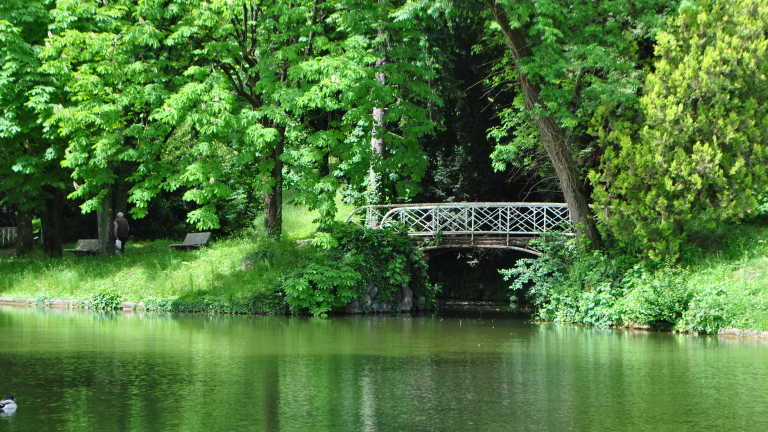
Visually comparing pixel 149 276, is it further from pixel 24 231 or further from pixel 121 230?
pixel 24 231

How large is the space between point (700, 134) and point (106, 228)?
18.5 metres

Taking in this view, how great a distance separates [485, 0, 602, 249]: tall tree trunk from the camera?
1966cm

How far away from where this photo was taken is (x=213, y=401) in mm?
8789

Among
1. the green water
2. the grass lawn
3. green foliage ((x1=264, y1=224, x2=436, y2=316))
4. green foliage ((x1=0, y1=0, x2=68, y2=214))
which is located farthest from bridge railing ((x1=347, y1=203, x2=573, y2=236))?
green foliage ((x1=0, y1=0, x2=68, y2=214))

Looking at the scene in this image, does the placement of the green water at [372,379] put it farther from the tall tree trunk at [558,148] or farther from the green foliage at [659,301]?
the tall tree trunk at [558,148]

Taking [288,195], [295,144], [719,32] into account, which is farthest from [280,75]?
[288,195]

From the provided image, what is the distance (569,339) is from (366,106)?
30.4 ft

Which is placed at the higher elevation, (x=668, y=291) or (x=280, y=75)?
(x=280, y=75)

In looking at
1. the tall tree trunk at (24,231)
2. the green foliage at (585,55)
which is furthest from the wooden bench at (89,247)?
the green foliage at (585,55)

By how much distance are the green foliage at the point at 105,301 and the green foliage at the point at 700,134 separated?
13.8 meters

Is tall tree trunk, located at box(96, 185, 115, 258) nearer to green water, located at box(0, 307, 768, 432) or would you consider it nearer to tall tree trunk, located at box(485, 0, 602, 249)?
green water, located at box(0, 307, 768, 432)

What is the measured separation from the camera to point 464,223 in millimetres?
24406

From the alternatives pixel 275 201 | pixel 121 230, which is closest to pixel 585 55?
pixel 275 201

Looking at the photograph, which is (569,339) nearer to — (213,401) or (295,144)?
(213,401)
